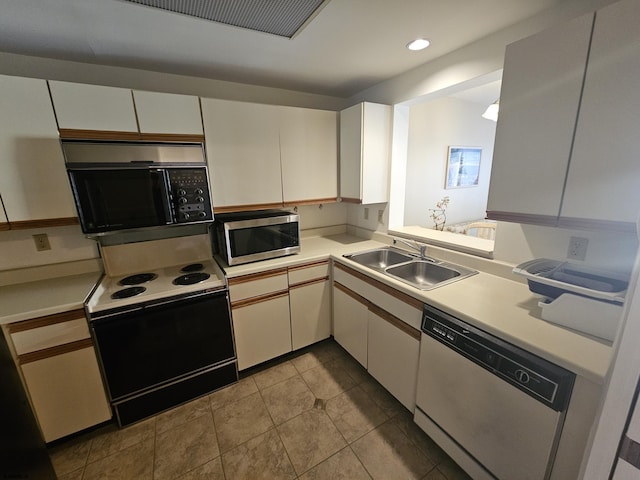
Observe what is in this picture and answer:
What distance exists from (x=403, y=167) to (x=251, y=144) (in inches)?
55.4

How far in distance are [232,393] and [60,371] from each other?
1.04m

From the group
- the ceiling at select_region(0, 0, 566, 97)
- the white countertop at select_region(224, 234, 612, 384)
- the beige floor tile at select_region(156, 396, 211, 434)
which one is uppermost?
the ceiling at select_region(0, 0, 566, 97)

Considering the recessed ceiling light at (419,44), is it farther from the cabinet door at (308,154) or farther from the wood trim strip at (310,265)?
the wood trim strip at (310,265)

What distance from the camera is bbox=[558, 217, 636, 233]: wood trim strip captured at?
995mm

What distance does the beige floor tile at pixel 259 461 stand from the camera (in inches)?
55.8

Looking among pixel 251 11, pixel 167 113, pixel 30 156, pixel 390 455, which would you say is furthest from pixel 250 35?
pixel 390 455

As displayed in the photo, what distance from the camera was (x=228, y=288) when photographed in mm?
1873

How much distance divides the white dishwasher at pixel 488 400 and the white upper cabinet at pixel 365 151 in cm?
127

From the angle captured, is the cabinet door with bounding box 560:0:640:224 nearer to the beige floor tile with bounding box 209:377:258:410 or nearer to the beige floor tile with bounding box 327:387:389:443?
the beige floor tile with bounding box 327:387:389:443

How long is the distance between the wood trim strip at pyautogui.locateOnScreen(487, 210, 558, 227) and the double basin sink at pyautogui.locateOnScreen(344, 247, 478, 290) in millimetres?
457

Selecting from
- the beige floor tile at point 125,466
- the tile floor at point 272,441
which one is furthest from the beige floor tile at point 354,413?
the beige floor tile at point 125,466

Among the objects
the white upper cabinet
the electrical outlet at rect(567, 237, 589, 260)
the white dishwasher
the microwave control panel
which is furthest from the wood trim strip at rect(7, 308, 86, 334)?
the electrical outlet at rect(567, 237, 589, 260)

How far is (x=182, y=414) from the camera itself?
5.88 feet

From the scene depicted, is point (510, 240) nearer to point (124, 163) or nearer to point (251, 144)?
point (251, 144)
